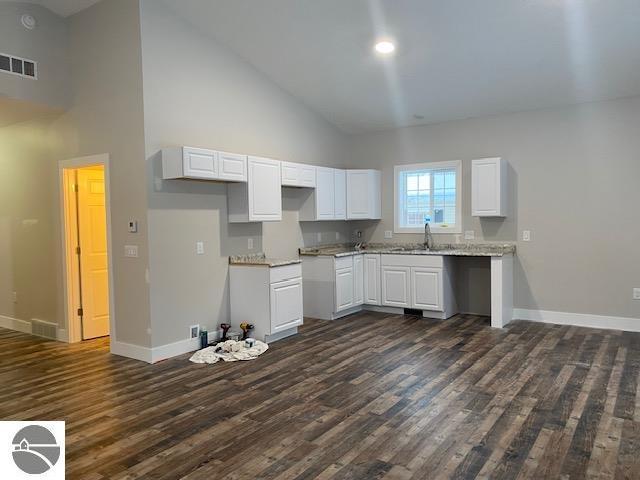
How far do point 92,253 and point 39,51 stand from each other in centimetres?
218

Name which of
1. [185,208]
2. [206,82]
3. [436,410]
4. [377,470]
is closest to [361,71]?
[206,82]

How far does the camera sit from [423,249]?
6.73 meters

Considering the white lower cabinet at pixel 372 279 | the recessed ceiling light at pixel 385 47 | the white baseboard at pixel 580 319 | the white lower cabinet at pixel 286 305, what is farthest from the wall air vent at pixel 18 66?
the white baseboard at pixel 580 319

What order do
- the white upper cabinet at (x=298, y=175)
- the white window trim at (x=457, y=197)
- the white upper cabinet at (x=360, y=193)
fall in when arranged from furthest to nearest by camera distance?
the white upper cabinet at (x=360, y=193), the white window trim at (x=457, y=197), the white upper cabinet at (x=298, y=175)

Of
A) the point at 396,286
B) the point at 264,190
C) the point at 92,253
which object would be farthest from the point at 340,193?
the point at 92,253

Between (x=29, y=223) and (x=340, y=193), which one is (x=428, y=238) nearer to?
(x=340, y=193)

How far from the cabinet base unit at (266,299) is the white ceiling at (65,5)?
300 cm

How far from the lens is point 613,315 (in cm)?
562

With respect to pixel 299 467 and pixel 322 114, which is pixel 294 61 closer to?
pixel 322 114

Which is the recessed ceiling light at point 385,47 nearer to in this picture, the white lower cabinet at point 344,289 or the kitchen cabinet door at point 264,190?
the kitchen cabinet door at point 264,190

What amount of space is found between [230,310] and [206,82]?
2.43 meters

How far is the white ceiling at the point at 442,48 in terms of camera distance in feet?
14.1

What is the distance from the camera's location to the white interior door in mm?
5621

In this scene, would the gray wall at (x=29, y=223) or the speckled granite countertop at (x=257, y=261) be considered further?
the gray wall at (x=29, y=223)
